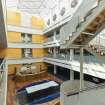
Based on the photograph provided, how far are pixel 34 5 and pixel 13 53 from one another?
7.04 meters

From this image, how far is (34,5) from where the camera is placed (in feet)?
61.6

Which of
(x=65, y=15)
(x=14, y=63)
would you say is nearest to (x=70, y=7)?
(x=65, y=15)

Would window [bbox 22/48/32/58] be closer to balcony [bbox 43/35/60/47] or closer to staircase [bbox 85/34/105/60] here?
balcony [bbox 43/35/60/47]

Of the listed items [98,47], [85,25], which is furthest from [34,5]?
[85,25]

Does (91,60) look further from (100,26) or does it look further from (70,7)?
(70,7)

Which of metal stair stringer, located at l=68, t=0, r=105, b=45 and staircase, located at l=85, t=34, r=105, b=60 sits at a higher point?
metal stair stringer, located at l=68, t=0, r=105, b=45

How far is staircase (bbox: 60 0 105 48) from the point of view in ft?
13.4

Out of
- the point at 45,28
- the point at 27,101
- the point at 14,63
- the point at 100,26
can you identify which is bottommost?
the point at 27,101

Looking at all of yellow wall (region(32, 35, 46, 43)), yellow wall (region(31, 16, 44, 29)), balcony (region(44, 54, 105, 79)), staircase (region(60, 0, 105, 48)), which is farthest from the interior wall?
staircase (region(60, 0, 105, 48))

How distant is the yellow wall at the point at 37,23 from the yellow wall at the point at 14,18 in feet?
5.30

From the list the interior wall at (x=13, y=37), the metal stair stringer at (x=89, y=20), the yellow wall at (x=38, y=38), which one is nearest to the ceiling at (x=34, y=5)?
the yellow wall at (x=38, y=38)

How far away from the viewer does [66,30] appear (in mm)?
5836

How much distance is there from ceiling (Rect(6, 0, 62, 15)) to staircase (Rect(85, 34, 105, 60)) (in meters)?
8.28

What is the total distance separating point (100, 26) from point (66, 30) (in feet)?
4.68
